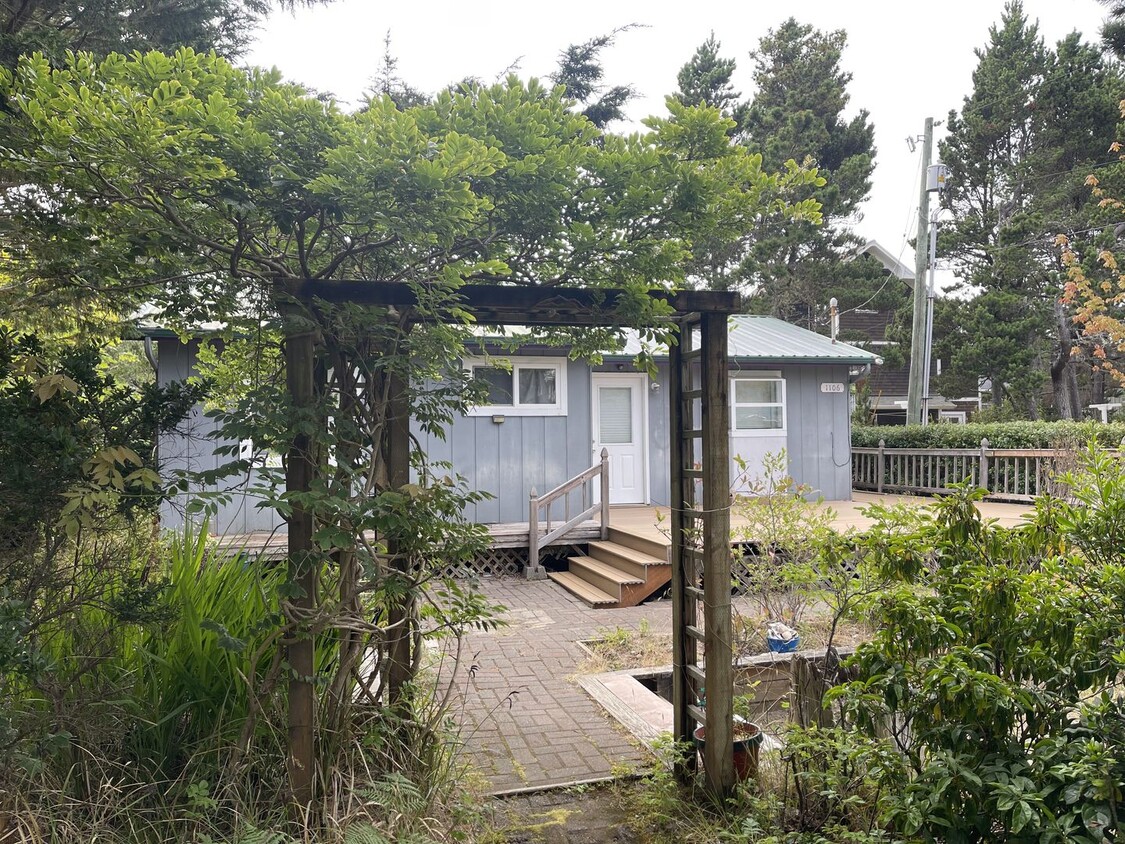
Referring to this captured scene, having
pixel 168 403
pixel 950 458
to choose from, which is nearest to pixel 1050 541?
pixel 168 403

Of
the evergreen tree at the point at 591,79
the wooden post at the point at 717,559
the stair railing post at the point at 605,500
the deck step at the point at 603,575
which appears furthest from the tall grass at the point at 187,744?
the evergreen tree at the point at 591,79

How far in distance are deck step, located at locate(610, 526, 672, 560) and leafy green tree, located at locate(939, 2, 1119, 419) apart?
521 inches

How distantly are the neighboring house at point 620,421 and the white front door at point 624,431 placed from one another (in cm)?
2

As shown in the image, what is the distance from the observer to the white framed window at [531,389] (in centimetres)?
1053

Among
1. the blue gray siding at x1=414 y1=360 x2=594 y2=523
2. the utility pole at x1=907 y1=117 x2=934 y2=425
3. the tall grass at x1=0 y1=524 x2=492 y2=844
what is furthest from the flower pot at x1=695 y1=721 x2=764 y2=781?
the utility pole at x1=907 y1=117 x2=934 y2=425

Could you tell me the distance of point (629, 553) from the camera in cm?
874

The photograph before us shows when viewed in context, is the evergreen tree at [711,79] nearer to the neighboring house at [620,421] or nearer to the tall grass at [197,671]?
the neighboring house at [620,421]

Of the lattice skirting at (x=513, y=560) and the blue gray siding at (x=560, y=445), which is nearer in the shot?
the blue gray siding at (x=560, y=445)

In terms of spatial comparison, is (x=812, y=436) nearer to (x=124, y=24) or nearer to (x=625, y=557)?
(x=625, y=557)

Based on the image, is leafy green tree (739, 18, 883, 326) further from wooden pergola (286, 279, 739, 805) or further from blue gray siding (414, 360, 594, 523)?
wooden pergola (286, 279, 739, 805)

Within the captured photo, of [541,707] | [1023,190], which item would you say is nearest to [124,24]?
[541,707]

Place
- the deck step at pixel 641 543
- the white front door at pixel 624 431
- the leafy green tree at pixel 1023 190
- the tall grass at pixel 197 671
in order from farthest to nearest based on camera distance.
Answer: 1. the leafy green tree at pixel 1023 190
2. the white front door at pixel 624 431
3. the deck step at pixel 641 543
4. the tall grass at pixel 197 671

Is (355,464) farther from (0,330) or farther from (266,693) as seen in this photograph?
(0,330)

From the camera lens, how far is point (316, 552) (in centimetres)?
288
